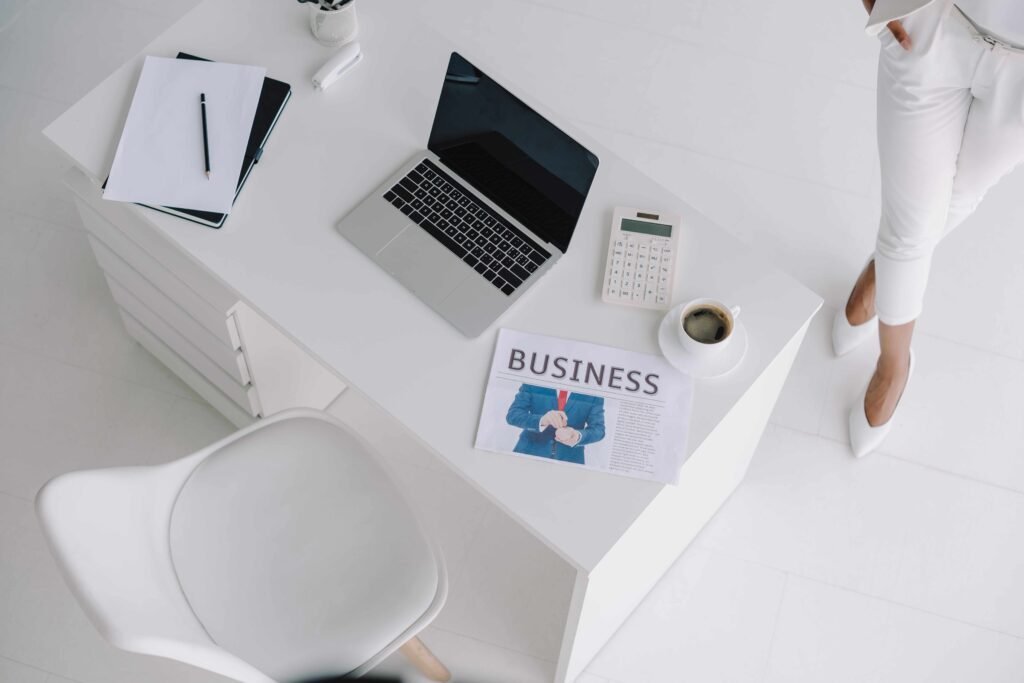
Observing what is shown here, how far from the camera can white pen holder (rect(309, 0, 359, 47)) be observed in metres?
1.97

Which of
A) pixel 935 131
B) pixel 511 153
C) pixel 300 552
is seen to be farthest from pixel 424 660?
pixel 935 131

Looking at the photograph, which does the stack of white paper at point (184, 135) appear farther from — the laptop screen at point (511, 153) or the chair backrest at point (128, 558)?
the chair backrest at point (128, 558)

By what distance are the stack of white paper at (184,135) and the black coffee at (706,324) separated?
856mm

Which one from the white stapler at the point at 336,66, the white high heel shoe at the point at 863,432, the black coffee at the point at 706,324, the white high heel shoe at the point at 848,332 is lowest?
the white high heel shoe at the point at 863,432

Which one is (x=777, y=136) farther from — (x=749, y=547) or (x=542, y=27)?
(x=749, y=547)

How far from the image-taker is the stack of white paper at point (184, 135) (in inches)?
73.2

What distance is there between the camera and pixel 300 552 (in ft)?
5.89

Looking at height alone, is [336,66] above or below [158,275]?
above

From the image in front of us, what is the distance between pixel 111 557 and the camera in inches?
61.5

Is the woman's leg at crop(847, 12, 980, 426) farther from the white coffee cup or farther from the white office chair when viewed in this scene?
the white office chair

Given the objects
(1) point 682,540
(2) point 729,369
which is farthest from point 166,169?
(1) point 682,540

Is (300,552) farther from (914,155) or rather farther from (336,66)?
(914,155)

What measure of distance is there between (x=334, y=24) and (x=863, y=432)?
5.02 ft

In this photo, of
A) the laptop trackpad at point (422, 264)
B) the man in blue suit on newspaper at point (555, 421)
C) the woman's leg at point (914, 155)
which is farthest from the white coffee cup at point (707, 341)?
the woman's leg at point (914, 155)
